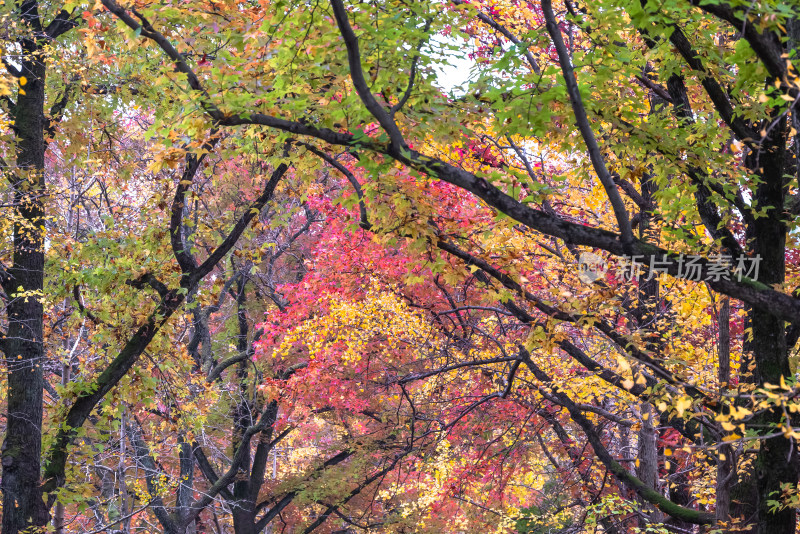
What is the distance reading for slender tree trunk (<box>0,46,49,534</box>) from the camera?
805cm

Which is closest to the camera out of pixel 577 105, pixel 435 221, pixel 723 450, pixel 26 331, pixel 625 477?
pixel 577 105

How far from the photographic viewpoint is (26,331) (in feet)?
29.2

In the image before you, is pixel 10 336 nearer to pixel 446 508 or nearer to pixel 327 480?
pixel 327 480

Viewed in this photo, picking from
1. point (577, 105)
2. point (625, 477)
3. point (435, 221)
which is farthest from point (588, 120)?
point (625, 477)

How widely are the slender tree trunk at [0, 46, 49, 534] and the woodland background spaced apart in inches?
1.5

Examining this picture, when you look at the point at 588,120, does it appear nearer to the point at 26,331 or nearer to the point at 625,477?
the point at 625,477

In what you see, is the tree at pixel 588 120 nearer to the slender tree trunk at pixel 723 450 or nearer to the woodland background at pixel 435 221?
the woodland background at pixel 435 221

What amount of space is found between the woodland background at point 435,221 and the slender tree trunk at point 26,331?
0.12 ft

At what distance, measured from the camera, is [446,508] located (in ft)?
55.3

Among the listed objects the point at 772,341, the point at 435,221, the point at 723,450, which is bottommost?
the point at 723,450

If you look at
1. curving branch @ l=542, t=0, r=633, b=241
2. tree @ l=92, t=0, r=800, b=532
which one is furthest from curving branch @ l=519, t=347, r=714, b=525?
curving branch @ l=542, t=0, r=633, b=241

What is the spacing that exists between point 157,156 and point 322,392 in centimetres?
982

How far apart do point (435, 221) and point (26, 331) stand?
5807 millimetres

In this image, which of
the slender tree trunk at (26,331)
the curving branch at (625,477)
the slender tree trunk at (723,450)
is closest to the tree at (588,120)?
the slender tree trunk at (723,450)
